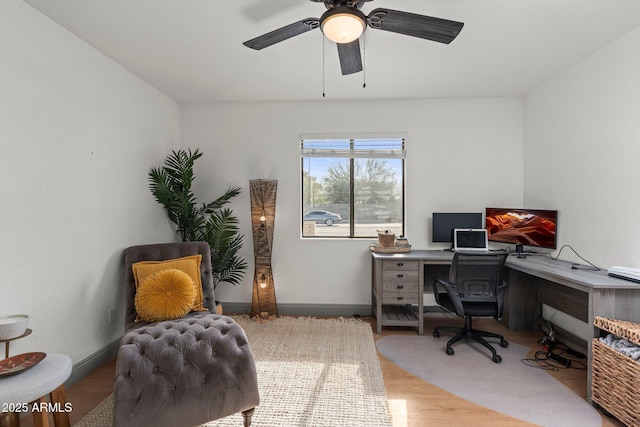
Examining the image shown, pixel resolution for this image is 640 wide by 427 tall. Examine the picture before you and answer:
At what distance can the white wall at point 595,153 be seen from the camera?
225 cm

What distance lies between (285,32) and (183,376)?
6.43 ft

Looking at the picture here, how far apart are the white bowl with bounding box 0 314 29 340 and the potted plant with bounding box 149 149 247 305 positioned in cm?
161

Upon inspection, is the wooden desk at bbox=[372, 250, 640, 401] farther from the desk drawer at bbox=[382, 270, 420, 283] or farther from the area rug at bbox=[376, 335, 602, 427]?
the area rug at bbox=[376, 335, 602, 427]

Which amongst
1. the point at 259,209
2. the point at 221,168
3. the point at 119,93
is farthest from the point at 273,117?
the point at 119,93

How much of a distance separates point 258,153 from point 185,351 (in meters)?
2.56

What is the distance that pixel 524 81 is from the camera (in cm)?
310

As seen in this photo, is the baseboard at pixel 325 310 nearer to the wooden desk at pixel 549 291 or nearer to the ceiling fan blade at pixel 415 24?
the wooden desk at pixel 549 291

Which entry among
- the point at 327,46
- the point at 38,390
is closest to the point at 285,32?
the point at 327,46

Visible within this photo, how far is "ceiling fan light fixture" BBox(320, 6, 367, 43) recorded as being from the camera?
56.0 inches

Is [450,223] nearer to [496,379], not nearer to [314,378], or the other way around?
[496,379]

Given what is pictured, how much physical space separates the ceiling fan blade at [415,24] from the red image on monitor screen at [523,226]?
2.33 m

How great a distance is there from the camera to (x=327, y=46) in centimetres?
240

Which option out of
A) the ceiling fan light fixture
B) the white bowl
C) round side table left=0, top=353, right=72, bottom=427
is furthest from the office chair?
the white bowl

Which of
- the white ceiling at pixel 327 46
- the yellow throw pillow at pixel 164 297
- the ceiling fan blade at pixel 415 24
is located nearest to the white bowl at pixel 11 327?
the yellow throw pillow at pixel 164 297
